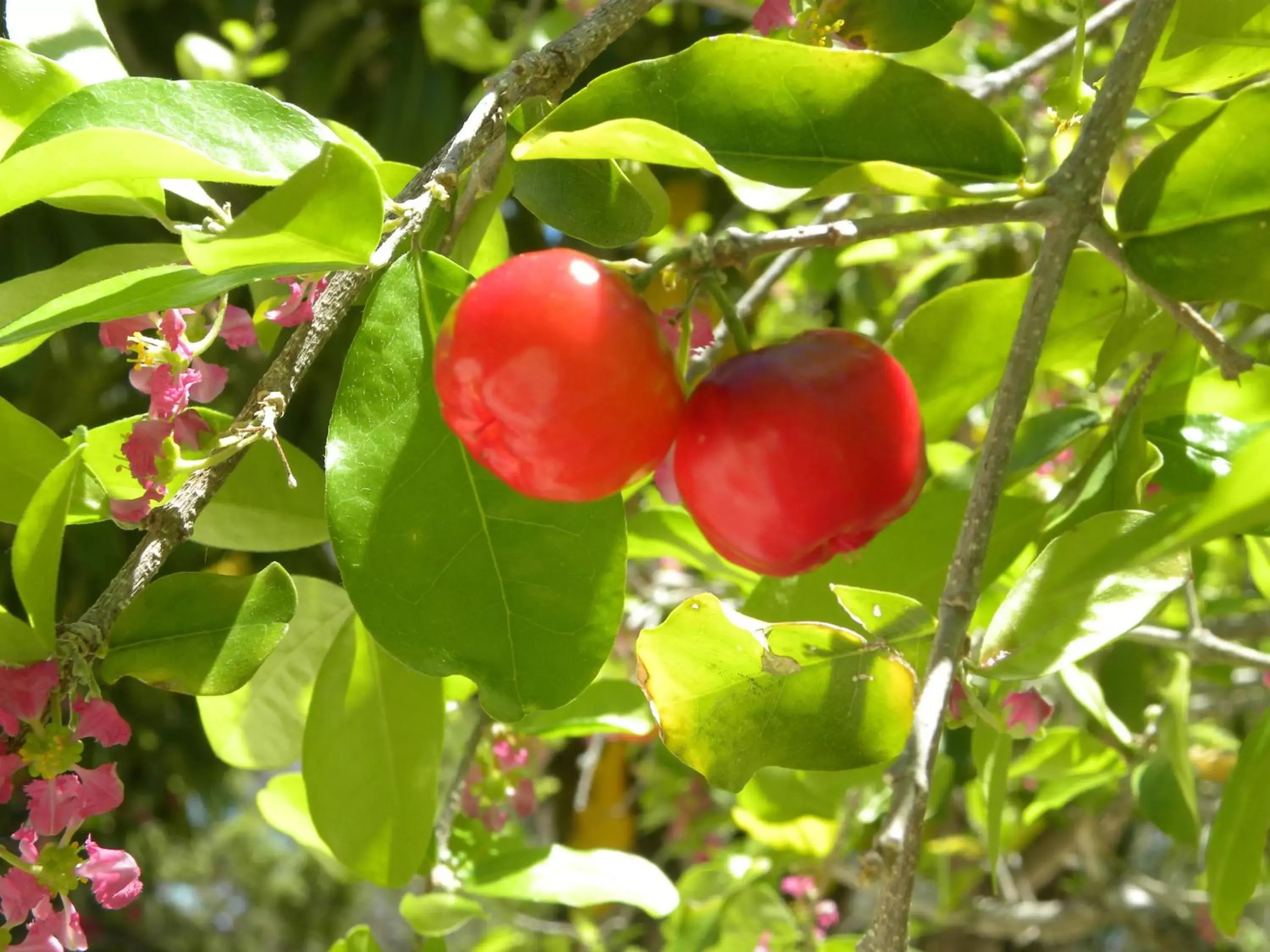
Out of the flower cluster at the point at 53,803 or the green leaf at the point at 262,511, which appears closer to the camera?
the flower cluster at the point at 53,803

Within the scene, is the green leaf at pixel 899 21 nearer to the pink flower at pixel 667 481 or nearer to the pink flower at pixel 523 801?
the pink flower at pixel 667 481

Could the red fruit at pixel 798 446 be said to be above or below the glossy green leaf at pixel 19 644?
above

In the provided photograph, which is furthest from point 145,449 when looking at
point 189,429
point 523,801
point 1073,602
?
point 523,801

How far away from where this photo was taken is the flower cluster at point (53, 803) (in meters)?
0.44

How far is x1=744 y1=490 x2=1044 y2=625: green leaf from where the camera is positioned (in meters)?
0.62

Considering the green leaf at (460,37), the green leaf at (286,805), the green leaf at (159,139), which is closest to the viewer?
the green leaf at (159,139)

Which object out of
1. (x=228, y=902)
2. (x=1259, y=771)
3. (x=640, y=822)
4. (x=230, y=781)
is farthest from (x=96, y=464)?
(x=228, y=902)

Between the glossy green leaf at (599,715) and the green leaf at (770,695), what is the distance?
383 mm

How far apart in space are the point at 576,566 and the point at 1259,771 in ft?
1.41

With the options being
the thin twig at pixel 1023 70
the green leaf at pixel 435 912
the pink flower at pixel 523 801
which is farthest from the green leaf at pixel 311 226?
the pink flower at pixel 523 801

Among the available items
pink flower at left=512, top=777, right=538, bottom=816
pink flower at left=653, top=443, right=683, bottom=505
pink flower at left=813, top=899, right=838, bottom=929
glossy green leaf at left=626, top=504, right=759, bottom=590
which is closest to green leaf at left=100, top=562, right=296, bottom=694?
pink flower at left=653, top=443, right=683, bottom=505

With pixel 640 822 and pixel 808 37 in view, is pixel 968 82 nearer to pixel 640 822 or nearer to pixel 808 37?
pixel 808 37

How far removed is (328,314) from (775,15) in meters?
0.35

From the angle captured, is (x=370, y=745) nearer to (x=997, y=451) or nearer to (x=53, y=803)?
(x=53, y=803)
